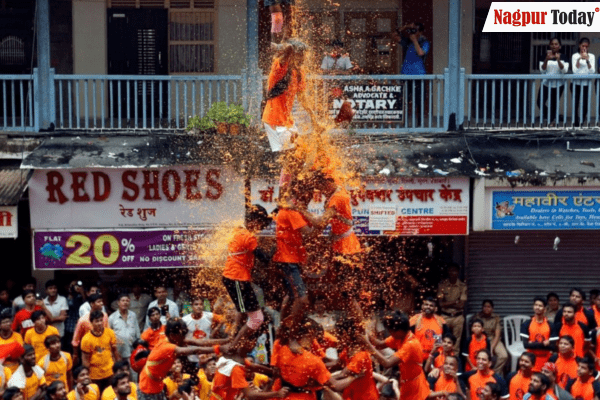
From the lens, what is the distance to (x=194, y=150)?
709 inches

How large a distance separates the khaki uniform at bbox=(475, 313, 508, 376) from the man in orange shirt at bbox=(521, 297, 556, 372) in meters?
0.52

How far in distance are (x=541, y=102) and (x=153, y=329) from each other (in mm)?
6614

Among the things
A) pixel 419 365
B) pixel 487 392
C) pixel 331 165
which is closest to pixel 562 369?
pixel 487 392

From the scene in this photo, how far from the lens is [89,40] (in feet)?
64.8

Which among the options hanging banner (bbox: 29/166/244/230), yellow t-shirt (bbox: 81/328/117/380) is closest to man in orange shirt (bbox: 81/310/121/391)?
yellow t-shirt (bbox: 81/328/117/380)

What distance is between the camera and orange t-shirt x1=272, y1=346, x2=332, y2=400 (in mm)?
12891

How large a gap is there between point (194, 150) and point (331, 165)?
330cm

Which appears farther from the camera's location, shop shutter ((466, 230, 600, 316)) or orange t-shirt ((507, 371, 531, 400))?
shop shutter ((466, 230, 600, 316))

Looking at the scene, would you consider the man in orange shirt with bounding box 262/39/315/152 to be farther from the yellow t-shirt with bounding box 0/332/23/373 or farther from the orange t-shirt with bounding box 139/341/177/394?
the yellow t-shirt with bounding box 0/332/23/373

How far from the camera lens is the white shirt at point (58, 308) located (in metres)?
17.2

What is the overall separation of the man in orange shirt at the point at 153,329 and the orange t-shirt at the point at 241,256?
10.3 feet

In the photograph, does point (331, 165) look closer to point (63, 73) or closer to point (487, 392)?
point (487, 392)

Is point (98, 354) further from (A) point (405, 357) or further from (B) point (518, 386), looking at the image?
(B) point (518, 386)

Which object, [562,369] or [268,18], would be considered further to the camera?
[268,18]
